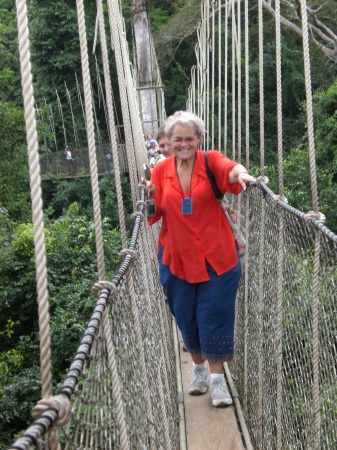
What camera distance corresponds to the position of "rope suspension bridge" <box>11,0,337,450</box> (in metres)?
0.84

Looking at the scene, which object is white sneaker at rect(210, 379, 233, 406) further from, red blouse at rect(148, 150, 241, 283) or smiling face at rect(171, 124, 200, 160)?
smiling face at rect(171, 124, 200, 160)

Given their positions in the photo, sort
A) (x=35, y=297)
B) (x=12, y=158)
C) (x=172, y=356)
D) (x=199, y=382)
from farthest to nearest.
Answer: (x=12, y=158) → (x=35, y=297) → (x=172, y=356) → (x=199, y=382)

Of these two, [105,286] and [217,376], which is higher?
[105,286]

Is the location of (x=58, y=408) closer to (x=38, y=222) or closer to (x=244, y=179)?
(x=38, y=222)

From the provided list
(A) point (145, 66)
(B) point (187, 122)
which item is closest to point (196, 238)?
(B) point (187, 122)

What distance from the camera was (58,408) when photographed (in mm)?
745

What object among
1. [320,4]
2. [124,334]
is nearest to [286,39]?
[320,4]

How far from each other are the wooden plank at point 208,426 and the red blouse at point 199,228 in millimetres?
482

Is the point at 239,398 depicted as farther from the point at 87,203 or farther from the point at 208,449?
the point at 87,203

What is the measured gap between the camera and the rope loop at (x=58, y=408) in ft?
2.44

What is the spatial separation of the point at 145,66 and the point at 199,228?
5645 mm

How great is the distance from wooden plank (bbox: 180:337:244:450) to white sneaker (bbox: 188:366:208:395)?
0.7 inches

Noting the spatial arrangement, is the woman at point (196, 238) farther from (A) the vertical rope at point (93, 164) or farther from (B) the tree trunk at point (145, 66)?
(B) the tree trunk at point (145, 66)

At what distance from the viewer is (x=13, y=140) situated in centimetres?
877
